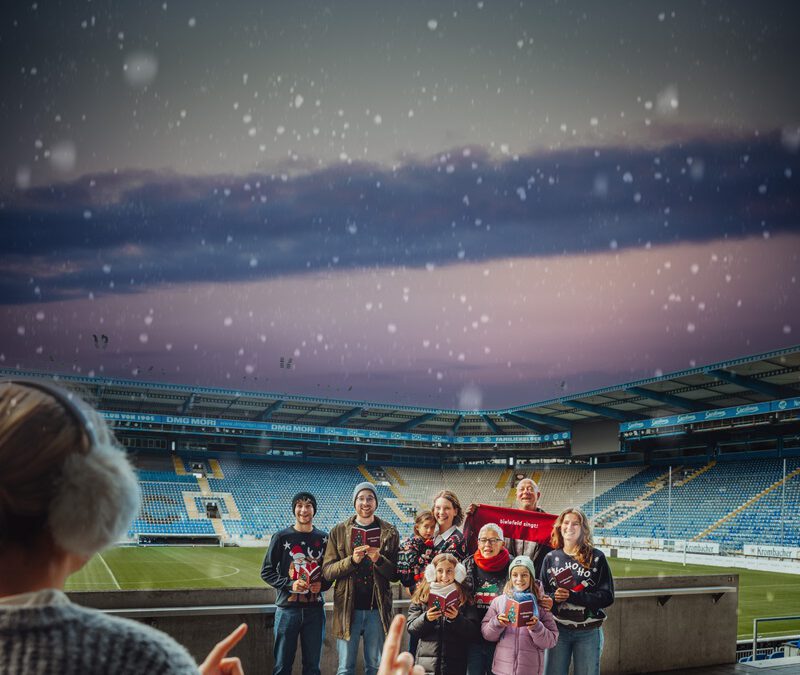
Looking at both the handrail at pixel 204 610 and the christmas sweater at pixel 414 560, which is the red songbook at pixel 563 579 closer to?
the christmas sweater at pixel 414 560

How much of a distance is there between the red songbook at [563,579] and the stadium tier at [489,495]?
29403 mm

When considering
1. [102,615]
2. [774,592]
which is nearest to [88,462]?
[102,615]

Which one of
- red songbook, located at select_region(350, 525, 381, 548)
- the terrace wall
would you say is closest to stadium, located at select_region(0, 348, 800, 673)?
the terrace wall

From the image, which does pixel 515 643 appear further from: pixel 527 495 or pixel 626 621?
pixel 626 621

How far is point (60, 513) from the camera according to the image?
1.05 meters

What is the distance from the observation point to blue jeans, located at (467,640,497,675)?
568cm

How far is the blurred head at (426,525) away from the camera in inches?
239

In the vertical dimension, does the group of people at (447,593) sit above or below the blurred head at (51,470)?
below

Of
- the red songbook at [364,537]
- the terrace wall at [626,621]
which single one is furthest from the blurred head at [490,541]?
the terrace wall at [626,621]

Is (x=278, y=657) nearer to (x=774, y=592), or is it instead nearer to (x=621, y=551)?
(x=774, y=592)

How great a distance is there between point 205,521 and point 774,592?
29.2 metres

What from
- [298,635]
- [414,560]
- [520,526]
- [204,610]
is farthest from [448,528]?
[204,610]

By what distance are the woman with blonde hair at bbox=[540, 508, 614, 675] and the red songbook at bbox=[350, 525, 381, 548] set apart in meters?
1.37

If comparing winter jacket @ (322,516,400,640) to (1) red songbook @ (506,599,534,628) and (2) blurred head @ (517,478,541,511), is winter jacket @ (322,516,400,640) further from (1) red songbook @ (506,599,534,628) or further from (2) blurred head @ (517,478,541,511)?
(2) blurred head @ (517,478,541,511)
